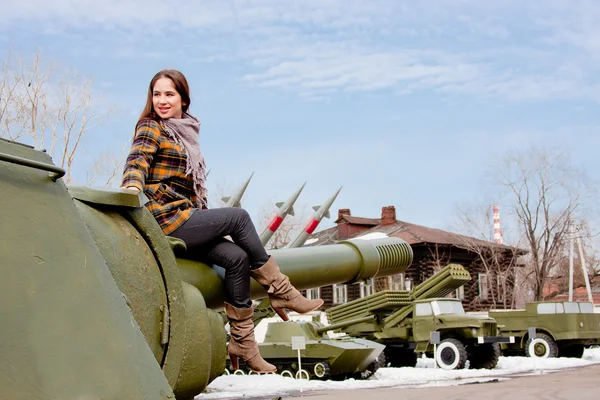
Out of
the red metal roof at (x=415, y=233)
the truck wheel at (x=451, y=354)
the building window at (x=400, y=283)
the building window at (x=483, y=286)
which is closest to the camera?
the truck wheel at (x=451, y=354)

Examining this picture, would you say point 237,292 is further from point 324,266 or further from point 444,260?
point 444,260

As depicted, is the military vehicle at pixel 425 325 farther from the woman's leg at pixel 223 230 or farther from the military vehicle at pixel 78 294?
the military vehicle at pixel 78 294

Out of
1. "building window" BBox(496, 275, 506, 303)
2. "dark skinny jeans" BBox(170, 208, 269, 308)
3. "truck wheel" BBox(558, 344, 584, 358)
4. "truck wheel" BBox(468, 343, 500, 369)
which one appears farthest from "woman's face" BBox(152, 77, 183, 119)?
"building window" BBox(496, 275, 506, 303)

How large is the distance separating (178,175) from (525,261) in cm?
4862

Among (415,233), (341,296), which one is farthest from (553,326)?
(341,296)

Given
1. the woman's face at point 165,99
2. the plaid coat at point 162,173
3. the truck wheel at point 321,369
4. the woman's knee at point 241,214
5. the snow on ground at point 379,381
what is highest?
the woman's face at point 165,99

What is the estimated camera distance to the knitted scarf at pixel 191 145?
316 centimetres

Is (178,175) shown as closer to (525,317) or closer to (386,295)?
(386,295)

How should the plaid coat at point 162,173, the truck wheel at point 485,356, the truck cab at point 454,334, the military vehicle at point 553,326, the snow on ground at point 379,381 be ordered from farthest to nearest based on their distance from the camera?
the military vehicle at point 553,326
the truck wheel at point 485,356
the truck cab at point 454,334
the snow on ground at point 379,381
the plaid coat at point 162,173

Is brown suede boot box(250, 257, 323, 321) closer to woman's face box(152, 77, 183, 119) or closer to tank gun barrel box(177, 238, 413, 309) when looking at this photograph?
tank gun barrel box(177, 238, 413, 309)

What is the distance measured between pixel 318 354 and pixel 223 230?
1397 cm

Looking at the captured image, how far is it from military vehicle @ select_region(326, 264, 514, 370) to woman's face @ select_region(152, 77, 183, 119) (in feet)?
52.7

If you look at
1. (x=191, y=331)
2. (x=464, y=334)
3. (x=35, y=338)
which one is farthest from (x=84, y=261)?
(x=464, y=334)

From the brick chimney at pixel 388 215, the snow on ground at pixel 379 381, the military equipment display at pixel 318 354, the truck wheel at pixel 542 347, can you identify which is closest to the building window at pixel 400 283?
the brick chimney at pixel 388 215
